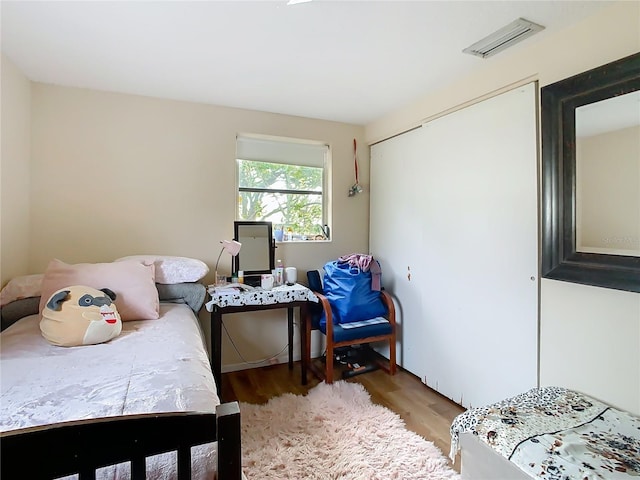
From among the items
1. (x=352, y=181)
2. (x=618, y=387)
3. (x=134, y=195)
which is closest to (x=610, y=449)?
(x=618, y=387)

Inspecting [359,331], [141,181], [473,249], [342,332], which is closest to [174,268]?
[141,181]

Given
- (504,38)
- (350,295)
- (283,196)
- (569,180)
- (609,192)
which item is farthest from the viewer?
(283,196)

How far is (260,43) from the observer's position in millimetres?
1937

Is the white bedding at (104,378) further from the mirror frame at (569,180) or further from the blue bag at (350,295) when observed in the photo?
the mirror frame at (569,180)

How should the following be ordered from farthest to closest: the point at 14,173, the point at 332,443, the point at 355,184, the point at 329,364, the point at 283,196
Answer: the point at 355,184, the point at 283,196, the point at 329,364, the point at 14,173, the point at 332,443

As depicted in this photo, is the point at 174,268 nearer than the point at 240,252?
Yes

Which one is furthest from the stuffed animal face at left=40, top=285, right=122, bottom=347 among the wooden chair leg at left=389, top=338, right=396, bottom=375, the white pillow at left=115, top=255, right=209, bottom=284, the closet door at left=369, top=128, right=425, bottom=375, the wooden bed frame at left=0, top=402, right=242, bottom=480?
the closet door at left=369, top=128, right=425, bottom=375

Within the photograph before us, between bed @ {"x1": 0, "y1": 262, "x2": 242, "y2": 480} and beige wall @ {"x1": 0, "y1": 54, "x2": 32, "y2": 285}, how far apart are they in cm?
38

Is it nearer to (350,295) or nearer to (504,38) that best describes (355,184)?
(350,295)

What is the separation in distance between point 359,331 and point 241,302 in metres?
1.02

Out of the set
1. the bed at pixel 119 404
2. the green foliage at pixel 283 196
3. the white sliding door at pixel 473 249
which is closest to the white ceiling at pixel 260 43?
the white sliding door at pixel 473 249

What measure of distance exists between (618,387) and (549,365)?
0.32 m

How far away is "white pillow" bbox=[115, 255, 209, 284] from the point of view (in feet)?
8.00

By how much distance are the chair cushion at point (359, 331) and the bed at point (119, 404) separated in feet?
3.74
